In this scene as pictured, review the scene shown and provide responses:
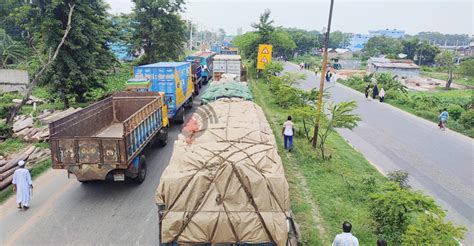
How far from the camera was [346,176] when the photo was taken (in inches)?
407

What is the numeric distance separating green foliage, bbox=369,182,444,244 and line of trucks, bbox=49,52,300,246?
1.70m

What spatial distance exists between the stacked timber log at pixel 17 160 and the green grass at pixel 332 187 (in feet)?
26.1

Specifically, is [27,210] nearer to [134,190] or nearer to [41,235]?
[41,235]

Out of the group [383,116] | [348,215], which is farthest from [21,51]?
[348,215]

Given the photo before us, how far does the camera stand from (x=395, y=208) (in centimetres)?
631

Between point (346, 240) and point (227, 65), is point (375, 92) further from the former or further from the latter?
point (346, 240)

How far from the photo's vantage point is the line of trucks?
5.41 m

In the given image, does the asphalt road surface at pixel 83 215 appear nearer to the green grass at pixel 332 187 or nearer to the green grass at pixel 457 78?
the green grass at pixel 332 187

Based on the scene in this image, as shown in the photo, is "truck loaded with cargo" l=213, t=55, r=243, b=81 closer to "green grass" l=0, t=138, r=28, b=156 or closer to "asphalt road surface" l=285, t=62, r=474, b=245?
"asphalt road surface" l=285, t=62, r=474, b=245

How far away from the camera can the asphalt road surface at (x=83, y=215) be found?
7117 mm

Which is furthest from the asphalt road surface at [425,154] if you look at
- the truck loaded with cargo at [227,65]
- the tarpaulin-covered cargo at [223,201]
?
the truck loaded with cargo at [227,65]

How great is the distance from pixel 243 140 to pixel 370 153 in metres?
8.06

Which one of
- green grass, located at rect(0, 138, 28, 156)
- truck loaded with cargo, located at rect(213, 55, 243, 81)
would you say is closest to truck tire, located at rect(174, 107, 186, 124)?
green grass, located at rect(0, 138, 28, 156)

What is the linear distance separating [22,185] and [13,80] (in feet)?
61.5
